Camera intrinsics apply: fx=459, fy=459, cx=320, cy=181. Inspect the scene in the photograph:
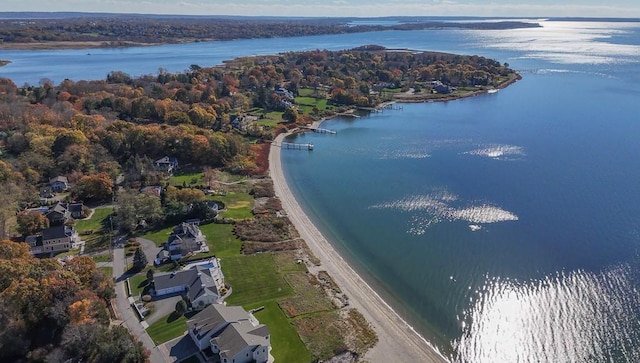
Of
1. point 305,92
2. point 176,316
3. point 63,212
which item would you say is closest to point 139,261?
point 176,316

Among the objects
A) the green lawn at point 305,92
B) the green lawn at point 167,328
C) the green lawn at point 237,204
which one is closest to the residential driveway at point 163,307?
the green lawn at point 167,328

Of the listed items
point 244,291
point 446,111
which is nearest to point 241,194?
point 244,291

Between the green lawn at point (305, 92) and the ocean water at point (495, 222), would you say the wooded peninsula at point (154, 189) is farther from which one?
the ocean water at point (495, 222)

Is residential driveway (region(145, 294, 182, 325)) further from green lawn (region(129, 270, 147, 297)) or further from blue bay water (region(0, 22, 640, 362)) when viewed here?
blue bay water (region(0, 22, 640, 362))

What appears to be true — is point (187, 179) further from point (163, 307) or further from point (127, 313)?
point (127, 313)

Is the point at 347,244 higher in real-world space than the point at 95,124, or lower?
lower

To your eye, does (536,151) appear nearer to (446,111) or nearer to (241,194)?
(446,111)
